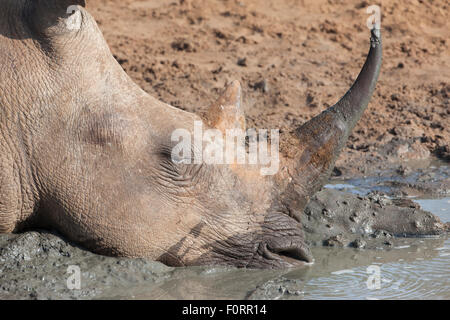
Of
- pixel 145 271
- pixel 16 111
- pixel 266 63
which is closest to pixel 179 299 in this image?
pixel 145 271

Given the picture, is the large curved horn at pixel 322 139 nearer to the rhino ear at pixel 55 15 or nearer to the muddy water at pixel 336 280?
the muddy water at pixel 336 280

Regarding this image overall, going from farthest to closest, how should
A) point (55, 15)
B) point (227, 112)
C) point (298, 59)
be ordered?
point (298, 59) < point (227, 112) < point (55, 15)

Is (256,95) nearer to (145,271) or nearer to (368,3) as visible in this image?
(368,3)

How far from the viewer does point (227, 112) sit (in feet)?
15.7

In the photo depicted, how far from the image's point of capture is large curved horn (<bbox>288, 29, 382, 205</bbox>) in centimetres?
484

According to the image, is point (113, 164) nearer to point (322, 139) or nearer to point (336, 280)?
point (322, 139)

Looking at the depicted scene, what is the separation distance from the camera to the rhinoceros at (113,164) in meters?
4.41

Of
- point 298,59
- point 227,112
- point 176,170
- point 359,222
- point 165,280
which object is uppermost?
point 298,59

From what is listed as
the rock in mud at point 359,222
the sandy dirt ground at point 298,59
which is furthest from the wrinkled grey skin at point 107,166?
the sandy dirt ground at point 298,59

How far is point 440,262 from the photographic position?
5375 mm

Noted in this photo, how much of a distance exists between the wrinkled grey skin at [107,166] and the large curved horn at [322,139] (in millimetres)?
26

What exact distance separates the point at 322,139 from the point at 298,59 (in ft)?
17.4

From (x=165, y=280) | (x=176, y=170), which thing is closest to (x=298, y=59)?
(x=176, y=170)

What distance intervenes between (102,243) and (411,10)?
8.11 meters
